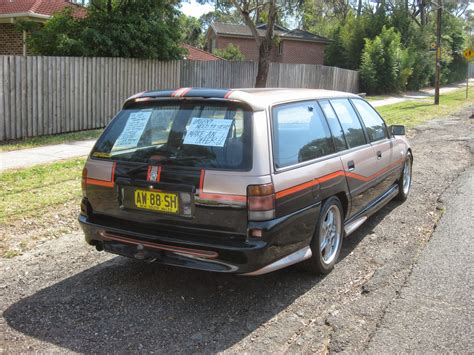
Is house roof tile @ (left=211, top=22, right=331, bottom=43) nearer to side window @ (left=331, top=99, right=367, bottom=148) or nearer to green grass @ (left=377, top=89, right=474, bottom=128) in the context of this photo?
green grass @ (left=377, top=89, right=474, bottom=128)

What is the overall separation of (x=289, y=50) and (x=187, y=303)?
4216 cm

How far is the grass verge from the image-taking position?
565cm

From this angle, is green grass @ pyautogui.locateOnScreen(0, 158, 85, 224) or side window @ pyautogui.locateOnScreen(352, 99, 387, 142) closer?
side window @ pyautogui.locateOnScreen(352, 99, 387, 142)

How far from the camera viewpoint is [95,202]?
4.47 m

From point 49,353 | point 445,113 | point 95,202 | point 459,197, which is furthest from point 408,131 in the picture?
point 49,353

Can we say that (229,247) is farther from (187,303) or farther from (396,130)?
(396,130)

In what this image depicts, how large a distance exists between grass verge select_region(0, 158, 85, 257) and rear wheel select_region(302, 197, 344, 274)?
9.54ft

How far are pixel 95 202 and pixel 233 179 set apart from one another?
1.33m

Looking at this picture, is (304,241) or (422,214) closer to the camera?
(304,241)

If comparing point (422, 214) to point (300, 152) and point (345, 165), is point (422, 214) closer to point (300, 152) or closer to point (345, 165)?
point (345, 165)

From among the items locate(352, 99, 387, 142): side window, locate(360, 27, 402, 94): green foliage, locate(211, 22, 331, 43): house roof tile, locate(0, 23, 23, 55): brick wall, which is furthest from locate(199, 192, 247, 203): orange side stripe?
locate(211, 22, 331, 43): house roof tile

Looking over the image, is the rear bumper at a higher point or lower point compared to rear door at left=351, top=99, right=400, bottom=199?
lower

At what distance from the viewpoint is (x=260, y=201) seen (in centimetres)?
383

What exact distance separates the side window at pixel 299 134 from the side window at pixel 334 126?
0.33 ft
